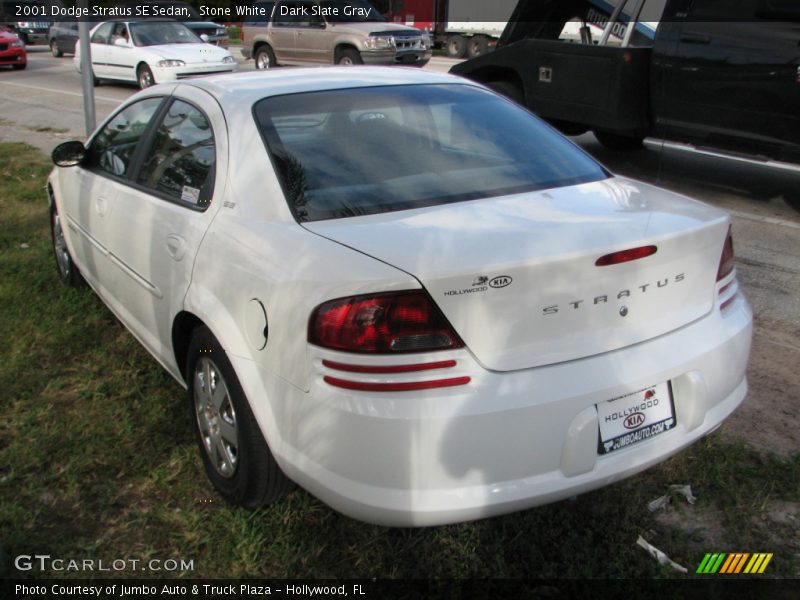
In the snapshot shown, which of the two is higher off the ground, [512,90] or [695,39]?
[695,39]

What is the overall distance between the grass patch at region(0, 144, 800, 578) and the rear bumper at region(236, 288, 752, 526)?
0.40m

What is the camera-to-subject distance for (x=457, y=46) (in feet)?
92.8

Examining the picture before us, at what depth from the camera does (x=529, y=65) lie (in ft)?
27.8

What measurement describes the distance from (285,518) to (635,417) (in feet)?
4.20

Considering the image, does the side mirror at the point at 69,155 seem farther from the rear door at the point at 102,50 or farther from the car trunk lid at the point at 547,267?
the rear door at the point at 102,50

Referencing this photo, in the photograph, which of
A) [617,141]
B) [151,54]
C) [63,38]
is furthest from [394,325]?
[63,38]

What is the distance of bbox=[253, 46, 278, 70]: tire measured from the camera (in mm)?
20281

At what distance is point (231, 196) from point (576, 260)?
4.20 feet

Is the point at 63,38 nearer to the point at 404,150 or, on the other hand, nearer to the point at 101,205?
the point at 101,205

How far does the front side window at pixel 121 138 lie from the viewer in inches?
151

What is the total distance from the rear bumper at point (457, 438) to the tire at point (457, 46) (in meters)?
27.2

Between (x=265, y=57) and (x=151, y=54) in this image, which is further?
(x=265, y=57)

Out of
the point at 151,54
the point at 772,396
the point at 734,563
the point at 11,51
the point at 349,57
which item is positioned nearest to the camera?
the point at 734,563

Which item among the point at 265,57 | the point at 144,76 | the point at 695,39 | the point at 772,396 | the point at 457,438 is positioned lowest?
the point at 772,396
